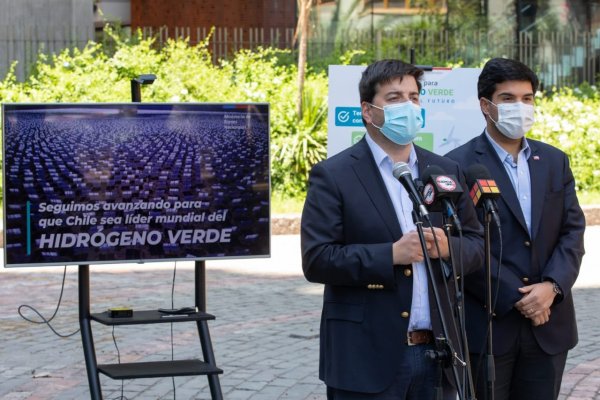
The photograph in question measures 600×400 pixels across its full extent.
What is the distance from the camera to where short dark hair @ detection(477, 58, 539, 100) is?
518 cm

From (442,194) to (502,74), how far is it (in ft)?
4.73

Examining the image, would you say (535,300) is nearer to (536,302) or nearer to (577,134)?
(536,302)

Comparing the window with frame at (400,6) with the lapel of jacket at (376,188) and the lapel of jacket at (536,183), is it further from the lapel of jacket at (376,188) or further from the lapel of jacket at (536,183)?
the lapel of jacket at (376,188)

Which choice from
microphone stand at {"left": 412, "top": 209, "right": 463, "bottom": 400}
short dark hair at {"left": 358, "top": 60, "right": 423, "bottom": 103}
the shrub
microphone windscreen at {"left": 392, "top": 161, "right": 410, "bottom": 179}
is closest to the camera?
microphone stand at {"left": 412, "top": 209, "right": 463, "bottom": 400}

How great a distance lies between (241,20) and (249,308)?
16.1 m

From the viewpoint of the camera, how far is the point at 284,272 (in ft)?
44.6

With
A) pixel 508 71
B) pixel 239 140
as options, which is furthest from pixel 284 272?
pixel 508 71

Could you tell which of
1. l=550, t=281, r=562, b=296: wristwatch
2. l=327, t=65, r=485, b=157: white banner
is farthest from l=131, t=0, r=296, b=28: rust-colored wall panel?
l=550, t=281, r=562, b=296: wristwatch

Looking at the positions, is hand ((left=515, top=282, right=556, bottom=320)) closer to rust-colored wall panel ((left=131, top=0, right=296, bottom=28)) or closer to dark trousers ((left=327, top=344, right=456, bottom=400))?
dark trousers ((left=327, top=344, right=456, bottom=400))

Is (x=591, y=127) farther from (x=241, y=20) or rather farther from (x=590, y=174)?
(x=241, y=20)

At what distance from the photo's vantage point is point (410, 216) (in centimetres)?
453

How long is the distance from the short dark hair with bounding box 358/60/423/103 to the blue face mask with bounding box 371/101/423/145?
10cm

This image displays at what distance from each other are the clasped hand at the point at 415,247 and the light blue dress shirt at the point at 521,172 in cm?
97

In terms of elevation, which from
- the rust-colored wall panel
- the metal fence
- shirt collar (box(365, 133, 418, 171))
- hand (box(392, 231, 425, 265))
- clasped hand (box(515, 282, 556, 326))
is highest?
the rust-colored wall panel
